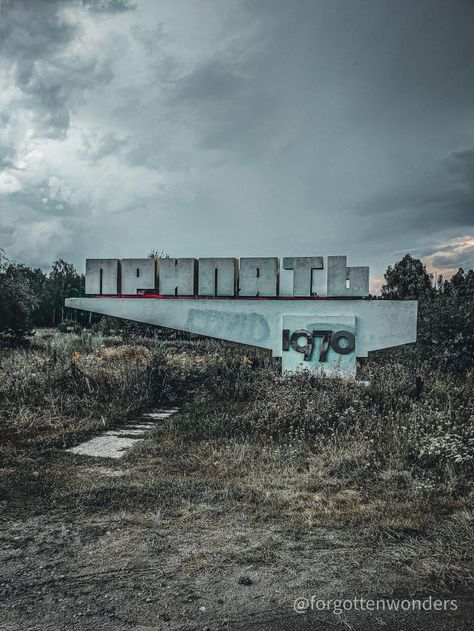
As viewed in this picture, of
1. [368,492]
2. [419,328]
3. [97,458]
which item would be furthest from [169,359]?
[368,492]

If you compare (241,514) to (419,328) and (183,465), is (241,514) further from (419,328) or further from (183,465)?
(419,328)

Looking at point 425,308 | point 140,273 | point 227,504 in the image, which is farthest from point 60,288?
point 227,504

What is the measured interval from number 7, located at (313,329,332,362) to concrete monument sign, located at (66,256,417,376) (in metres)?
0.02

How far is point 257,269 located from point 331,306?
1.90 metres

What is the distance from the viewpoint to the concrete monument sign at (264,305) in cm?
1030

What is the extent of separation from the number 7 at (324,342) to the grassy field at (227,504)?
6.20 ft

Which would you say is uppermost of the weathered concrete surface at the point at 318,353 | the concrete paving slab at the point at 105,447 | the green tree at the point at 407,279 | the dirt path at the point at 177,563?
the green tree at the point at 407,279

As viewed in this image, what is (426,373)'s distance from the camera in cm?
1020

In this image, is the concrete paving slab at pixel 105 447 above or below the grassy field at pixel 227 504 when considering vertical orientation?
below

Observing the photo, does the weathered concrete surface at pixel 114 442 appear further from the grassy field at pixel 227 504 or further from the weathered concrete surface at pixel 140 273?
the weathered concrete surface at pixel 140 273

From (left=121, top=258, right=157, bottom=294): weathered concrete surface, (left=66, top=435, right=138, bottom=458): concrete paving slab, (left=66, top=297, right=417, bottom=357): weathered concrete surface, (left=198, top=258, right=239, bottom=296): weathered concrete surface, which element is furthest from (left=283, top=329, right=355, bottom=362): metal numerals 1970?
(left=66, top=435, right=138, bottom=458): concrete paving slab

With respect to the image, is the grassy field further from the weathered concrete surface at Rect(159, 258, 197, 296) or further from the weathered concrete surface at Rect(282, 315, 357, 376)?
the weathered concrete surface at Rect(159, 258, 197, 296)

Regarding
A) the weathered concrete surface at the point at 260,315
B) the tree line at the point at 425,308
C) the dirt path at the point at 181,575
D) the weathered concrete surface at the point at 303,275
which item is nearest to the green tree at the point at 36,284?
the tree line at the point at 425,308

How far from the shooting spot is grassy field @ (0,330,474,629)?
9.25 feet
